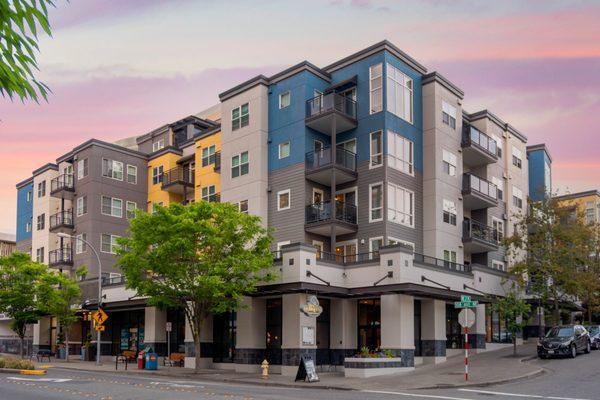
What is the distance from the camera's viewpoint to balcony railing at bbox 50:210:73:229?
2343 inches

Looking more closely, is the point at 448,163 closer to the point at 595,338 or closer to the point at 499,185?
the point at 499,185

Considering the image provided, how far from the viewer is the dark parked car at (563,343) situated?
3556 centimetres

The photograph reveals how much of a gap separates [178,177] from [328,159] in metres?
18.5

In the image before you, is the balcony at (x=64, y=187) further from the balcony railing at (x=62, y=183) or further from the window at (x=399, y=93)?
the window at (x=399, y=93)

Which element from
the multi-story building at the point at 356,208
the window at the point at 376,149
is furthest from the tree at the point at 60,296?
the window at the point at 376,149

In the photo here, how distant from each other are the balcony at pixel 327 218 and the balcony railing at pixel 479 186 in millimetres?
9136

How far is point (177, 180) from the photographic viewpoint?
2120 inches

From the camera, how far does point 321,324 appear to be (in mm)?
38594

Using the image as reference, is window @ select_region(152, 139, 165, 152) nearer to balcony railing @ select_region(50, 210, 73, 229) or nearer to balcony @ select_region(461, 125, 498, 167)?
balcony railing @ select_region(50, 210, 73, 229)

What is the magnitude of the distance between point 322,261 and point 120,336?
2349 cm

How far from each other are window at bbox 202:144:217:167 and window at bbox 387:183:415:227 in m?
14.9

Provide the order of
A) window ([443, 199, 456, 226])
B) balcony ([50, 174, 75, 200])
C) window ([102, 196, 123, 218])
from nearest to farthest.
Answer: window ([443, 199, 456, 226]) → window ([102, 196, 123, 218]) → balcony ([50, 174, 75, 200])

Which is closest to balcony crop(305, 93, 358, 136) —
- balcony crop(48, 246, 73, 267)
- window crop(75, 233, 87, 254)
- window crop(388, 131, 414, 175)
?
window crop(388, 131, 414, 175)

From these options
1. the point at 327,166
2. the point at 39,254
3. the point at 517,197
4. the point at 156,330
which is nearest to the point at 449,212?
the point at 327,166
